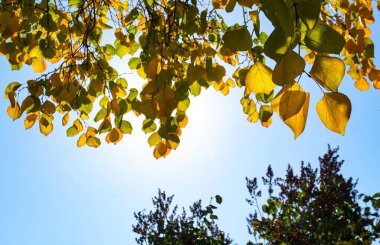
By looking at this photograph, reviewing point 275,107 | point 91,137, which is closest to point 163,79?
point 275,107

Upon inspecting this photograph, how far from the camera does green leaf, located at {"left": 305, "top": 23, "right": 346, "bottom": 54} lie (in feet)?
2.16

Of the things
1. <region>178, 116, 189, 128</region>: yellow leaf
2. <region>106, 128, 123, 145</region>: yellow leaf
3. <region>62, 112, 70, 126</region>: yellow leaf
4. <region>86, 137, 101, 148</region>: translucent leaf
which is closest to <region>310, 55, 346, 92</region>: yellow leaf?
<region>178, 116, 189, 128</region>: yellow leaf

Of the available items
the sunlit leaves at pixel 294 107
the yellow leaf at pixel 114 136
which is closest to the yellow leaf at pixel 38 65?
the yellow leaf at pixel 114 136

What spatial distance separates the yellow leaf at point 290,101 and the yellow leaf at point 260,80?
120mm

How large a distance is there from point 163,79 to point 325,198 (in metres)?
6.39

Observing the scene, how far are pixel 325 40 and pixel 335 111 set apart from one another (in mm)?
164

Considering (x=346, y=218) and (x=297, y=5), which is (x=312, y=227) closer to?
(x=346, y=218)

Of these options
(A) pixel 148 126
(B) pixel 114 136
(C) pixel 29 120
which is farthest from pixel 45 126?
(A) pixel 148 126

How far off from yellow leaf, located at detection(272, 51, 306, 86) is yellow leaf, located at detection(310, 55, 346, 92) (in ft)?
0.21

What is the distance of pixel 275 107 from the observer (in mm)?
885

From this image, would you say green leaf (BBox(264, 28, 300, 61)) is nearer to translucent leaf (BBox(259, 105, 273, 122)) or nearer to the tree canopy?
the tree canopy

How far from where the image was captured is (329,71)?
0.70m

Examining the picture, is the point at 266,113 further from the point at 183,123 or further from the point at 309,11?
the point at 309,11

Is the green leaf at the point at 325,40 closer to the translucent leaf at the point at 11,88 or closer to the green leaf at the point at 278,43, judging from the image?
the green leaf at the point at 278,43
